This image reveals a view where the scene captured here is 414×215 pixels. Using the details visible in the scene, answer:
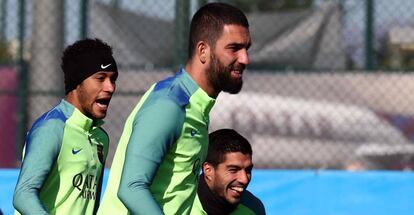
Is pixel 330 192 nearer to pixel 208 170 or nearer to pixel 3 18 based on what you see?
pixel 208 170

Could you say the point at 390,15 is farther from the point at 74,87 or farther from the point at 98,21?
the point at 74,87

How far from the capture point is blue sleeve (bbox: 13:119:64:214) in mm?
4539

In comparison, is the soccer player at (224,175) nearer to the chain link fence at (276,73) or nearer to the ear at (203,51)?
the ear at (203,51)

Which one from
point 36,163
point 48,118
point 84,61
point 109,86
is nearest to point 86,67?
point 84,61

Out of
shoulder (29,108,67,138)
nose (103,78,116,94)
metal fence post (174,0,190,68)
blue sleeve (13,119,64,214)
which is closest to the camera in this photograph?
blue sleeve (13,119,64,214)

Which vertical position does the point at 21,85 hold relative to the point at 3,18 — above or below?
below

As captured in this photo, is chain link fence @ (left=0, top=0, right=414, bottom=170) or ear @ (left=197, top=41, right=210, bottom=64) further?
chain link fence @ (left=0, top=0, right=414, bottom=170)

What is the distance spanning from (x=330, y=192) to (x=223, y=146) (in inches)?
89.1

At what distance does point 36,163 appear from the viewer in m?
4.66

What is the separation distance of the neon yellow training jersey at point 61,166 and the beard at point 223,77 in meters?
1.01

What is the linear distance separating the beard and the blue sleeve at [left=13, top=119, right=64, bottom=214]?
1.01 m

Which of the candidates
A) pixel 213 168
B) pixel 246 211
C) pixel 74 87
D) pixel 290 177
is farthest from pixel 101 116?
pixel 290 177

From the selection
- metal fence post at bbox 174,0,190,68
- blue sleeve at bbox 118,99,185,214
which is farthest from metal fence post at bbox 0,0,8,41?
blue sleeve at bbox 118,99,185,214

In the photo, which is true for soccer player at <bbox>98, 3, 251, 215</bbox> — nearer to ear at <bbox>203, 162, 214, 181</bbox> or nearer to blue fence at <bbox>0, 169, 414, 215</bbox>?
ear at <bbox>203, 162, 214, 181</bbox>
